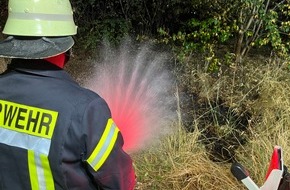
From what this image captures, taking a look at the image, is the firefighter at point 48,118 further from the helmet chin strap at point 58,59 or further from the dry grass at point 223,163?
the dry grass at point 223,163

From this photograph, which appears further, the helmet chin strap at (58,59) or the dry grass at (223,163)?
the dry grass at (223,163)

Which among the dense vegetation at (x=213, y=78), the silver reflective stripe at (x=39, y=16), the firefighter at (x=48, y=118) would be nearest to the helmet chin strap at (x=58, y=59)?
the firefighter at (x=48, y=118)

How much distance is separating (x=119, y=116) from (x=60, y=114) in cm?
167

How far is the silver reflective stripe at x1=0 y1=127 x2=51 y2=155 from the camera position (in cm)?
156

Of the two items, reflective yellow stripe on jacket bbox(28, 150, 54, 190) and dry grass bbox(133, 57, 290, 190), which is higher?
reflective yellow stripe on jacket bbox(28, 150, 54, 190)

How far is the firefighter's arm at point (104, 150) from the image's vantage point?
1.56m

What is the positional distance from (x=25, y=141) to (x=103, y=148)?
0.29 metres

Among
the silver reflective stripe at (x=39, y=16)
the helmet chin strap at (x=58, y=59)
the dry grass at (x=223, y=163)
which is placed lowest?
the dry grass at (x=223, y=163)

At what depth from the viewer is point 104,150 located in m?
1.60

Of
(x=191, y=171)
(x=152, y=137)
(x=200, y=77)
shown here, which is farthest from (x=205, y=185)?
(x=200, y=77)

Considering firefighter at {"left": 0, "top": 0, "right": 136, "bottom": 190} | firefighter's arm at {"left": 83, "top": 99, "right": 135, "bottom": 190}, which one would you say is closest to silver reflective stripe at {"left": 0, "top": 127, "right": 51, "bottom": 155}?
firefighter at {"left": 0, "top": 0, "right": 136, "bottom": 190}

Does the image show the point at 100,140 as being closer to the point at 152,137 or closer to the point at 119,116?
the point at 119,116

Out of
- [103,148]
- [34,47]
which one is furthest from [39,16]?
[103,148]

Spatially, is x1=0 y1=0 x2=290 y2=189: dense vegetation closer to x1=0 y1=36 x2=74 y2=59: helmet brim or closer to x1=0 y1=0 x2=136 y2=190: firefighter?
x1=0 y1=0 x2=136 y2=190: firefighter
